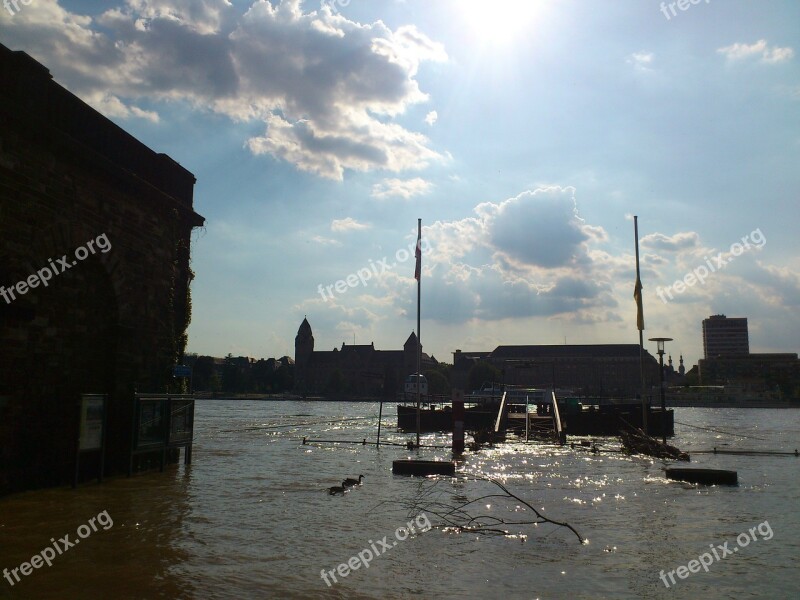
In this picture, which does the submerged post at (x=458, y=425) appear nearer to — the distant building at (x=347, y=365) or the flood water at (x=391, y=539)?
the flood water at (x=391, y=539)

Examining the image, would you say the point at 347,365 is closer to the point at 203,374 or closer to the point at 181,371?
the point at 203,374

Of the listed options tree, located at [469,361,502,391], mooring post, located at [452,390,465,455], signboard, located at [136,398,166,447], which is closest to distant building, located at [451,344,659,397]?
tree, located at [469,361,502,391]

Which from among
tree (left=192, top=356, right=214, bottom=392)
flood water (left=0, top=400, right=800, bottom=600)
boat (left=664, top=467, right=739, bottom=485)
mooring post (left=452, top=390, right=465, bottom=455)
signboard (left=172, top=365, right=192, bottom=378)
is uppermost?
tree (left=192, top=356, right=214, bottom=392)

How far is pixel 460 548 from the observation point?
9492 mm

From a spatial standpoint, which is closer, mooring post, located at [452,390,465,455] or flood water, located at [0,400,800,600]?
flood water, located at [0,400,800,600]

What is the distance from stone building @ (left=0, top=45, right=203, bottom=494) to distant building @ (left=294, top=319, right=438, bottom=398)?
6492 inches

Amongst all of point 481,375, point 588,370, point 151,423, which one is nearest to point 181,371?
point 151,423

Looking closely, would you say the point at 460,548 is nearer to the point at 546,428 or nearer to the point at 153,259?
the point at 153,259

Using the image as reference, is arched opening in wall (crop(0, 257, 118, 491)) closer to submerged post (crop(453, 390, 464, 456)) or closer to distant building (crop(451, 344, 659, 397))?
submerged post (crop(453, 390, 464, 456))

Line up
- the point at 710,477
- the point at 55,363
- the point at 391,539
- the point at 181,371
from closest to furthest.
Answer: the point at 391,539 < the point at 55,363 < the point at 710,477 < the point at 181,371

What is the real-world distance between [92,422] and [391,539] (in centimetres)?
787

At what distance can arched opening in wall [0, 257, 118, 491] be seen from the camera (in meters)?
12.7

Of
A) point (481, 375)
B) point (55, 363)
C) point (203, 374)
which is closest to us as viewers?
point (55, 363)

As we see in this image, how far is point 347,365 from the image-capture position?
626ft
